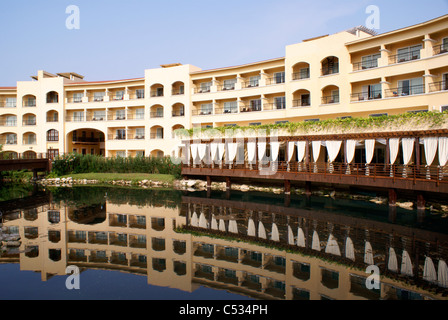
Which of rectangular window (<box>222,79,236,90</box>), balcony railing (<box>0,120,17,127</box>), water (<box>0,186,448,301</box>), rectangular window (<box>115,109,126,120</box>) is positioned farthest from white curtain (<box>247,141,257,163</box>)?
balcony railing (<box>0,120,17,127</box>)

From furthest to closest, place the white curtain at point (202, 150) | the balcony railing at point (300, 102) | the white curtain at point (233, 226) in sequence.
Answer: the balcony railing at point (300, 102), the white curtain at point (202, 150), the white curtain at point (233, 226)

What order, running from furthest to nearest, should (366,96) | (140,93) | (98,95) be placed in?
(98,95) < (140,93) < (366,96)

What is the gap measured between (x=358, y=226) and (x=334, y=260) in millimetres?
5345

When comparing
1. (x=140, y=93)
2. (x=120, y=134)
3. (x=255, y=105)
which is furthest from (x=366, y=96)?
(x=120, y=134)

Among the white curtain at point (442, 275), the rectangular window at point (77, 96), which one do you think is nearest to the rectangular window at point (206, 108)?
the rectangular window at point (77, 96)

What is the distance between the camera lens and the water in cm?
992

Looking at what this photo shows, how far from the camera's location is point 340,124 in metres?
24.0

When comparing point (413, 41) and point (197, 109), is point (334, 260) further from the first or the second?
point (197, 109)

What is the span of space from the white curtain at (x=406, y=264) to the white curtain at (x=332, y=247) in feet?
6.94

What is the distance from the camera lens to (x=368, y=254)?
12.3 m

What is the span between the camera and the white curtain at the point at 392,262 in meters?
10.8

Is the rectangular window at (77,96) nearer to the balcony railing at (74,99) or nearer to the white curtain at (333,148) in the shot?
the balcony railing at (74,99)

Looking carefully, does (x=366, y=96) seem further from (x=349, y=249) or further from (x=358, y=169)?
(x=349, y=249)

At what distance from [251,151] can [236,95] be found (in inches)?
442
